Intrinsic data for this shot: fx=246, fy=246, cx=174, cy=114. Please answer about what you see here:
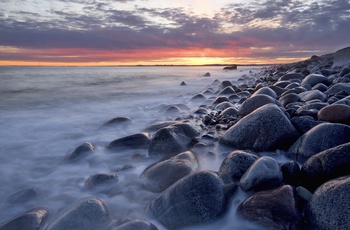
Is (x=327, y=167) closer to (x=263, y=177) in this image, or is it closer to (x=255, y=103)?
(x=263, y=177)

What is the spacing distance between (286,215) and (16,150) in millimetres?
4281

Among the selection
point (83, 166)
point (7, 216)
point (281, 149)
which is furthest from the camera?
point (83, 166)

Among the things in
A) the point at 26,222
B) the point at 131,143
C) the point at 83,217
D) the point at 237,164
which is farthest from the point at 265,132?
the point at 26,222

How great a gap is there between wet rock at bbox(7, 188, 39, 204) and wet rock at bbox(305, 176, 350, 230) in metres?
2.67

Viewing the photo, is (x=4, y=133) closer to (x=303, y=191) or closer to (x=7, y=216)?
(x=7, y=216)

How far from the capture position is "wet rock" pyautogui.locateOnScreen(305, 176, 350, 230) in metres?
1.56

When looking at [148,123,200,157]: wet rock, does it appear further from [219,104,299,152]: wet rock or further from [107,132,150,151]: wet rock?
[219,104,299,152]: wet rock

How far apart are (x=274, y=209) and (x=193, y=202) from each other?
1.98 feet

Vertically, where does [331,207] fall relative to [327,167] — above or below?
below

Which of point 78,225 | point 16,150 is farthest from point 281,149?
point 16,150

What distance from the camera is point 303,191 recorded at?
1897 mm

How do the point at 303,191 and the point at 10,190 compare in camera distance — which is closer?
the point at 303,191

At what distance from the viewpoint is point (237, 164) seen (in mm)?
Result: 2344

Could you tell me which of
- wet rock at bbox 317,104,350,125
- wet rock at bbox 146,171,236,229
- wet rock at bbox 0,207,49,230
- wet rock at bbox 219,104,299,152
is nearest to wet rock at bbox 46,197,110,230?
wet rock at bbox 0,207,49,230
